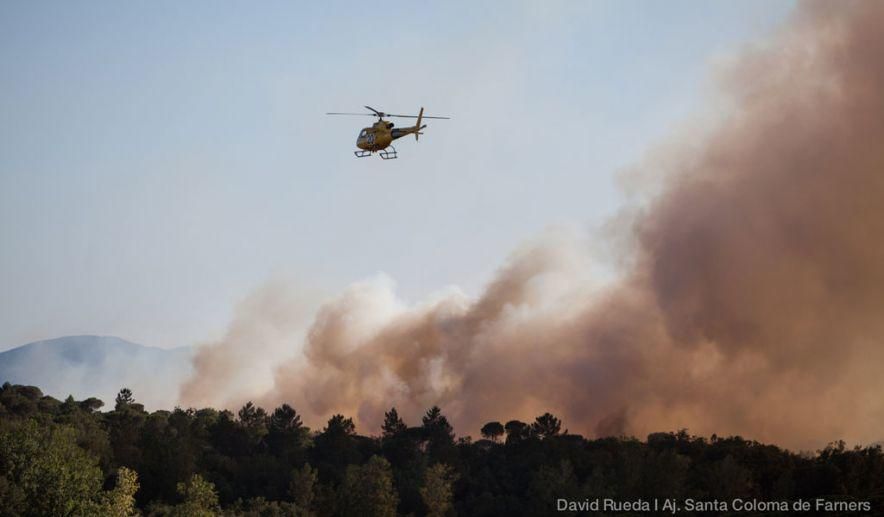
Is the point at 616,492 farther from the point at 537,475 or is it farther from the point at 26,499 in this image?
the point at 26,499

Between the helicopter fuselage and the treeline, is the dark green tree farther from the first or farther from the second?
the helicopter fuselage

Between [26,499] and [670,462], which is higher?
[670,462]

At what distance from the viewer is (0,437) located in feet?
A: 462

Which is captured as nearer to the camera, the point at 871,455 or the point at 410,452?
the point at 871,455

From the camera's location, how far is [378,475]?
454 feet

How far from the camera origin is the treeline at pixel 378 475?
4867 inches

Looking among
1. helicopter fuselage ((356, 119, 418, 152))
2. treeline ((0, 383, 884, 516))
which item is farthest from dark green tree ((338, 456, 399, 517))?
helicopter fuselage ((356, 119, 418, 152))

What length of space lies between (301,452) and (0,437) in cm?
5742

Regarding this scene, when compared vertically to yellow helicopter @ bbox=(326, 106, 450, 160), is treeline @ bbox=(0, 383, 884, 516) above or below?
below

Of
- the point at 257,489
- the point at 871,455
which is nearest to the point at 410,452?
the point at 257,489

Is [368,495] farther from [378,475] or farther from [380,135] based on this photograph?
[380,135]

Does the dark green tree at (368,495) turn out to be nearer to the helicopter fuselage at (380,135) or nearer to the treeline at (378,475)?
the treeline at (378,475)

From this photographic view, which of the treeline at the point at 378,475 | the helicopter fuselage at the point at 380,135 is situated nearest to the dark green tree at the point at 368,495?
the treeline at the point at 378,475

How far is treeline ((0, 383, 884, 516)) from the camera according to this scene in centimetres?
12362
